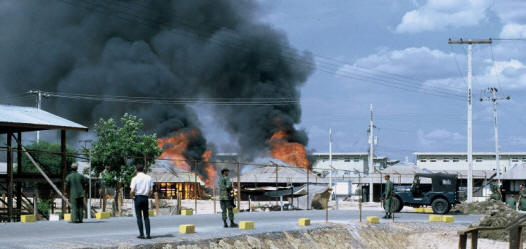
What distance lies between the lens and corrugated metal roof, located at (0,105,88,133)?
81.4ft

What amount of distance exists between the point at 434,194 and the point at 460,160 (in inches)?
3621

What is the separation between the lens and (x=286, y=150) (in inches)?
3255

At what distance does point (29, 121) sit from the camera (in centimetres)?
2581

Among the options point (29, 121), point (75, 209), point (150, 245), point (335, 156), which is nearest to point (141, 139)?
point (29, 121)

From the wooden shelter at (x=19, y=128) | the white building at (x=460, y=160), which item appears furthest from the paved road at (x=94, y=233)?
the white building at (x=460, y=160)

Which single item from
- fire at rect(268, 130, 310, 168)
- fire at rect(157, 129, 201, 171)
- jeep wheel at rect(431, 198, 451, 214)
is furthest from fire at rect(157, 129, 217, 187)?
jeep wheel at rect(431, 198, 451, 214)

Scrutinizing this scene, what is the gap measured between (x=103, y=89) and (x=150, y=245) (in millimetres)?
80518

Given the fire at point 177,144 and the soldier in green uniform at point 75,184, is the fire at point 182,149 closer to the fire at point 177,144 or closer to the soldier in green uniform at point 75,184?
the fire at point 177,144

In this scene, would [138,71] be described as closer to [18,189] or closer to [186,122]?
[186,122]

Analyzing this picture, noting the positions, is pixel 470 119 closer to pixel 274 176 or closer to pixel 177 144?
pixel 274 176

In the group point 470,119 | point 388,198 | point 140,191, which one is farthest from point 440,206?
point 140,191

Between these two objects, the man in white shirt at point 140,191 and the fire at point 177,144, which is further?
the fire at point 177,144

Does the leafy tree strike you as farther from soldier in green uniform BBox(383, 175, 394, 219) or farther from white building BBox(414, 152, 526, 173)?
white building BBox(414, 152, 526, 173)

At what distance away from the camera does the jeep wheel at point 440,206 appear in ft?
110
